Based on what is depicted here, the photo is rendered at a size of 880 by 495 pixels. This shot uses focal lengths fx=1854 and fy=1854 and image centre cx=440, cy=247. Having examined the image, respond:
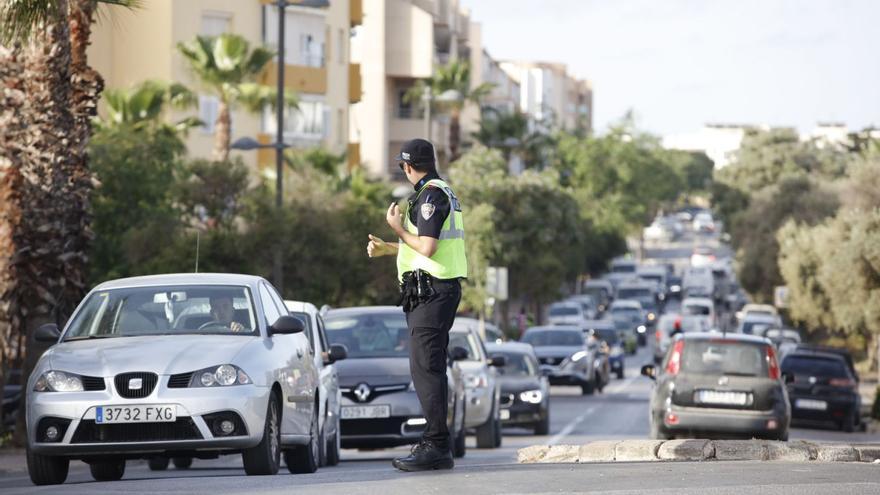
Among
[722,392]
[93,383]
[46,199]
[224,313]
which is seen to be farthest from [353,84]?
[93,383]

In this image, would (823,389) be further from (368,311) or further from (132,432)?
(132,432)

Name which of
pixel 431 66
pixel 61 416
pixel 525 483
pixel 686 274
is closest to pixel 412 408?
pixel 61 416

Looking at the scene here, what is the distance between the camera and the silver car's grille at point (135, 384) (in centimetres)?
1186

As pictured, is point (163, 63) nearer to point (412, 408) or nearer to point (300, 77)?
point (300, 77)

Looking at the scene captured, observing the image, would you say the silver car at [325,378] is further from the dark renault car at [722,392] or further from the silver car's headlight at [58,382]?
the dark renault car at [722,392]

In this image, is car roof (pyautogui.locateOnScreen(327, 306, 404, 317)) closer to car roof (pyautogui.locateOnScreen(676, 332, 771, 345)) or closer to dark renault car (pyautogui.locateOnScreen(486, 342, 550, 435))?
car roof (pyautogui.locateOnScreen(676, 332, 771, 345))

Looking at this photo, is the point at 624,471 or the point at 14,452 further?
the point at 14,452

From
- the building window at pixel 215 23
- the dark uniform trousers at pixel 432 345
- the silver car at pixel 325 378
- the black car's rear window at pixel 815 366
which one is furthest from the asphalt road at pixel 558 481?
the building window at pixel 215 23

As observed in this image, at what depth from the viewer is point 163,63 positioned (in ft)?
175

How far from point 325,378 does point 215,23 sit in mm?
40667

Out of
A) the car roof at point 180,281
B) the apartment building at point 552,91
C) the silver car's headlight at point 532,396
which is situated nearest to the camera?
the car roof at point 180,281

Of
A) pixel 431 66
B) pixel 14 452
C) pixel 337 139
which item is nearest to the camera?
pixel 14 452

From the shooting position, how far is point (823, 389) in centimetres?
3491

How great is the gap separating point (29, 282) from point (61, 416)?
9824mm
